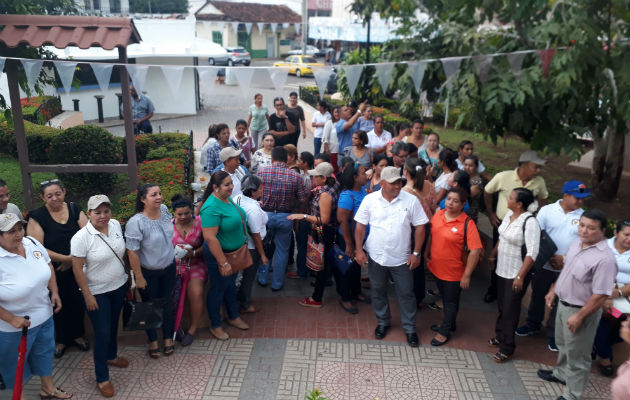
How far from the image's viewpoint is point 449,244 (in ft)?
16.8

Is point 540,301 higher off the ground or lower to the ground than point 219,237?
lower

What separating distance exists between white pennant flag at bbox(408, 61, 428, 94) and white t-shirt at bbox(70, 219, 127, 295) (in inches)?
157

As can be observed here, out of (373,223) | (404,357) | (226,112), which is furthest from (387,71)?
(226,112)

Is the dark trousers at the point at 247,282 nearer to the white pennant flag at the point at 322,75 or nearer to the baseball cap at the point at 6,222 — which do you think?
the baseball cap at the point at 6,222

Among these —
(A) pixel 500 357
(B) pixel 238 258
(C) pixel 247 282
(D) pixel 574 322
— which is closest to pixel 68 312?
(B) pixel 238 258

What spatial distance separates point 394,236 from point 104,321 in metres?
2.70

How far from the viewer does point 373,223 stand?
524 cm

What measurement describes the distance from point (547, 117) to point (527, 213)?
6.67ft

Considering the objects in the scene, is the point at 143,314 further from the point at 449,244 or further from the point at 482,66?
the point at 482,66

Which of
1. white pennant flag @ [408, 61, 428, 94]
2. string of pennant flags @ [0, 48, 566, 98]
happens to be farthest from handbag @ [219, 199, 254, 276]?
white pennant flag @ [408, 61, 428, 94]

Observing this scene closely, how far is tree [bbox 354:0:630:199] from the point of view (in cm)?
571

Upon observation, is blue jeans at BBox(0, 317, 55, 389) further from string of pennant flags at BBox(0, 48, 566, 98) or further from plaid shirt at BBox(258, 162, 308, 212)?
string of pennant flags at BBox(0, 48, 566, 98)

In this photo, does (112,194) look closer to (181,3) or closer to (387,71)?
(387,71)

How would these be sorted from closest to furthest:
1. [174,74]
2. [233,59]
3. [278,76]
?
[174,74] < [278,76] < [233,59]
